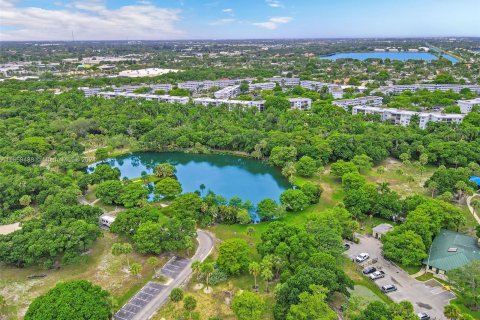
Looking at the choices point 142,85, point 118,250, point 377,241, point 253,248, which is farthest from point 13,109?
point 377,241

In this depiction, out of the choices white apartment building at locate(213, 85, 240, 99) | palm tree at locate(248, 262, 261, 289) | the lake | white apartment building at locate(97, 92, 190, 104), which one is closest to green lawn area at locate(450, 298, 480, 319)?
palm tree at locate(248, 262, 261, 289)

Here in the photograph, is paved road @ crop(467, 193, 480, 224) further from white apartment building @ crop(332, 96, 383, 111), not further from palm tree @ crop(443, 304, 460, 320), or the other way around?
white apartment building @ crop(332, 96, 383, 111)

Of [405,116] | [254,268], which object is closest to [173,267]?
[254,268]

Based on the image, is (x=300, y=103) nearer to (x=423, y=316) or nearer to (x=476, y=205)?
(x=476, y=205)

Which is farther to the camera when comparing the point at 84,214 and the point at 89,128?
the point at 89,128

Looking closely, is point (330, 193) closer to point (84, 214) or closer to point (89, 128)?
point (84, 214)

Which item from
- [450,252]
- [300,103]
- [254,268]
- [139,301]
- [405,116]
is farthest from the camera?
[300,103]

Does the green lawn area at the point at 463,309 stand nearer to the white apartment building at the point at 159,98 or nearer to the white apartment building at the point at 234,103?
the white apartment building at the point at 234,103

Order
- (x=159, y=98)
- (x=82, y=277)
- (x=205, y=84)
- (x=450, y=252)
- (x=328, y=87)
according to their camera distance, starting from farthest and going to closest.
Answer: (x=205, y=84), (x=328, y=87), (x=159, y=98), (x=450, y=252), (x=82, y=277)
